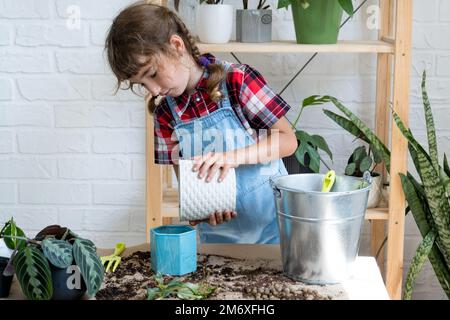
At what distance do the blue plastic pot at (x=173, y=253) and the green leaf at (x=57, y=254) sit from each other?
0.21 meters

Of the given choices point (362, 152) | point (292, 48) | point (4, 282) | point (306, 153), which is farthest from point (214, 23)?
point (4, 282)

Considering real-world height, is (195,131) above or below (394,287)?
above

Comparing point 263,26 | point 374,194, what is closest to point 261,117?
point 263,26

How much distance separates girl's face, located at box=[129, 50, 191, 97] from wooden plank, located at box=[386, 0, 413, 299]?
0.79 m

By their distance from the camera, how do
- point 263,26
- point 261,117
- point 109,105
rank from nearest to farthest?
point 261,117 → point 263,26 → point 109,105

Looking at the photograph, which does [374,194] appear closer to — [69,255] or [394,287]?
[394,287]

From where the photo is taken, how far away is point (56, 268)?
3.80ft

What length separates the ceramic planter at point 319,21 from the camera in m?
2.22

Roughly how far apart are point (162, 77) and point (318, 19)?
72 centimetres

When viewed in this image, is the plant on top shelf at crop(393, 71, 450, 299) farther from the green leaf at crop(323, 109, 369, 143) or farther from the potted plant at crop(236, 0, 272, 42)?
the potted plant at crop(236, 0, 272, 42)
